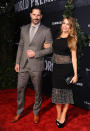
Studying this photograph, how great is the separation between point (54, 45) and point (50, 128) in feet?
4.36

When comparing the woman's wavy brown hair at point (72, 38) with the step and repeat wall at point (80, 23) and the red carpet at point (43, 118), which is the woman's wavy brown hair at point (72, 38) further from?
the red carpet at point (43, 118)

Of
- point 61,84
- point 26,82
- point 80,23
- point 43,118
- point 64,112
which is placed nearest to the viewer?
point 61,84

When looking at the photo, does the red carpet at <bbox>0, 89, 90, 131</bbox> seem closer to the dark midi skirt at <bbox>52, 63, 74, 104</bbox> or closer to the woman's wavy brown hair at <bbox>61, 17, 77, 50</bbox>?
the dark midi skirt at <bbox>52, 63, 74, 104</bbox>

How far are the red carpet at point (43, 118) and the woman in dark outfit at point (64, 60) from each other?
0.53m

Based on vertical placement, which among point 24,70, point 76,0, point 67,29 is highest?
point 76,0

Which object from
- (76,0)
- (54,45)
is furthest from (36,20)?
(76,0)

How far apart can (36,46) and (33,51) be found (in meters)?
0.09

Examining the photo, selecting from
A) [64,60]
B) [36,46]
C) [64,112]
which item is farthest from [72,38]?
[64,112]

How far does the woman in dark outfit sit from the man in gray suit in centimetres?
23

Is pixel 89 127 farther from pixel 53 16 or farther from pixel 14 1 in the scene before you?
pixel 14 1

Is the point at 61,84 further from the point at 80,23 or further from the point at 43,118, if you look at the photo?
the point at 80,23

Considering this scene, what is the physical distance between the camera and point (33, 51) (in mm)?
3705

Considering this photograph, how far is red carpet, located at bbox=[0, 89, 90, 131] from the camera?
3.87m

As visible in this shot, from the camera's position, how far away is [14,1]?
21.9 feet
